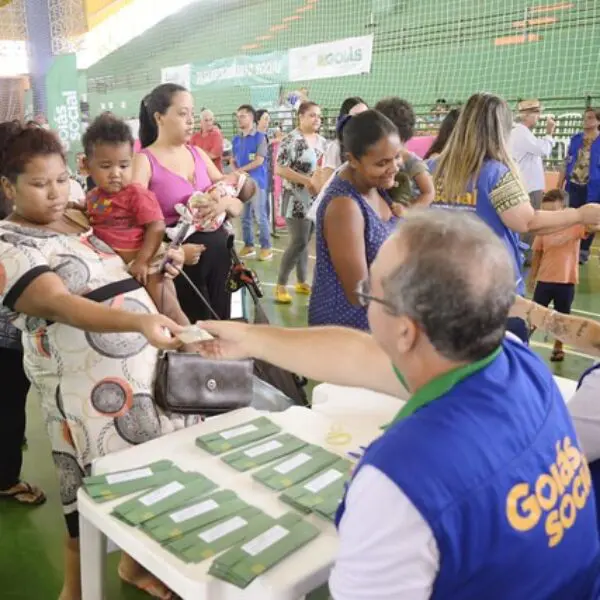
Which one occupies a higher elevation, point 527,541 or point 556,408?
point 556,408

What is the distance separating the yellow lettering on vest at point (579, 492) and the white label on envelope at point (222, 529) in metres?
0.66

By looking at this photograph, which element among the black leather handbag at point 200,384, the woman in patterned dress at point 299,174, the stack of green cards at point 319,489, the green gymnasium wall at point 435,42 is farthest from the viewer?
the green gymnasium wall at point 435,42

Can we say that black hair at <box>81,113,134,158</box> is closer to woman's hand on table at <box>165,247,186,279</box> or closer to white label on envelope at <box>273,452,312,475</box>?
woman's hand on table at <box>165,247,186,279</box>

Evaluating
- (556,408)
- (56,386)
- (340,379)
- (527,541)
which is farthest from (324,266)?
(527,541)

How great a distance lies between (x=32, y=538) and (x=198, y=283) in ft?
4.18

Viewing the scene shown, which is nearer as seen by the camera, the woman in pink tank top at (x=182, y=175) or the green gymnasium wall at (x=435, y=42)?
the woman in pink tank top at (x=182, y=175)

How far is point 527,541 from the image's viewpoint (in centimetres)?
94

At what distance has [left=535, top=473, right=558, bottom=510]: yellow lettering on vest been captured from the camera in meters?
0.96

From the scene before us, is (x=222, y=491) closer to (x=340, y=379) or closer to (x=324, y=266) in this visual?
(x=340, y=379)

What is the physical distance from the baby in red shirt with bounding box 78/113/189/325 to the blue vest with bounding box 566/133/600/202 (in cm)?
626

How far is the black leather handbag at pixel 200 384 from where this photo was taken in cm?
189

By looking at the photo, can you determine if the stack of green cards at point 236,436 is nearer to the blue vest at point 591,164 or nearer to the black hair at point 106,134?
the black hair at point 106,134

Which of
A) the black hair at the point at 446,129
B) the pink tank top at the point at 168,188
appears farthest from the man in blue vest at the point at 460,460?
the black hair at the point at 446,129

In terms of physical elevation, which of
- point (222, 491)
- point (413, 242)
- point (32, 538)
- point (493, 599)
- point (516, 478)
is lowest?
point (32, 538)
